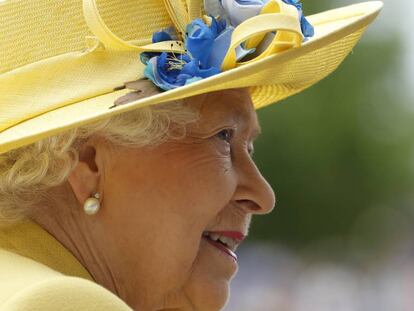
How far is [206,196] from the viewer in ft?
7.21

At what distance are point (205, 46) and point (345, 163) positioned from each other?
10.4m

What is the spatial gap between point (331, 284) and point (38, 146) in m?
9.12

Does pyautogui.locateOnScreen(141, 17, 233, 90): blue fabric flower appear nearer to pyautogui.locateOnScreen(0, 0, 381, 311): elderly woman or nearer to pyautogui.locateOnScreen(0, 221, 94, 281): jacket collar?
pyautogui.locateOnScreen(0, 0, 381, 311): elderly woman

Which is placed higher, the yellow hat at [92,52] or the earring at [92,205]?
the yellow hat at [92,52]

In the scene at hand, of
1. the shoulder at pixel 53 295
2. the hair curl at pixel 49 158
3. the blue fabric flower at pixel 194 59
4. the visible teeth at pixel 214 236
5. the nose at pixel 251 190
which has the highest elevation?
the blue fabric flower at pixel 194 59

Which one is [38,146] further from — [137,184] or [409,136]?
[409,136]

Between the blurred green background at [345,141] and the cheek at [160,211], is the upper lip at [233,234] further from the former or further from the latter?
the blurred green background at [345,141]

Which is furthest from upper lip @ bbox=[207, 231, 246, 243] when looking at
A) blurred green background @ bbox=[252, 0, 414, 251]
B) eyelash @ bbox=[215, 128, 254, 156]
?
blurred green background @ bbox=[252, 0, 414, 251]

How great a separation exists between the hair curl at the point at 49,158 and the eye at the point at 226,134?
19cm

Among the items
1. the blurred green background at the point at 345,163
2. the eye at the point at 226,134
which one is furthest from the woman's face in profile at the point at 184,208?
the blurred green background at the point at 345,163

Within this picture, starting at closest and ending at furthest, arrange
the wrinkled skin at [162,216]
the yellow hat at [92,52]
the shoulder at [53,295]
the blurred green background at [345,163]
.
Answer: the shoulder at [53,295] < the yellow hat at [92,52] < the wrinkled skin at [162,216] < the blurred green background at [345,163]

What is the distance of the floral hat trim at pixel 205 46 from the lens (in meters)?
2.08

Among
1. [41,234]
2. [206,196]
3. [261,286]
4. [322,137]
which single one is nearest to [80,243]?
[41,234]

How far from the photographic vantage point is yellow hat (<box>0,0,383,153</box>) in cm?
202
